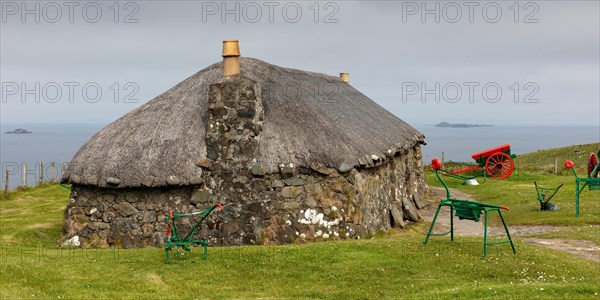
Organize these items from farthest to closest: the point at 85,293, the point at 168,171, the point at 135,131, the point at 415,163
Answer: the point at 415,163
the point at 135,131
the point at 168,171
the point at 85,293

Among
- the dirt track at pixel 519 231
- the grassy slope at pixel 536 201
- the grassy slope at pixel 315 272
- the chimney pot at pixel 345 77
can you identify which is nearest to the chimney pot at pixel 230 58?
the grassy slope at pixel 315 272

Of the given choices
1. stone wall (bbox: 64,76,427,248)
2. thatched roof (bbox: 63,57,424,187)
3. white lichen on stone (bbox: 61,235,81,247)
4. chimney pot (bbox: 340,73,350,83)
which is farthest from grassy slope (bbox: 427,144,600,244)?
white lichen on stone (bbox: 61,235,81,247)

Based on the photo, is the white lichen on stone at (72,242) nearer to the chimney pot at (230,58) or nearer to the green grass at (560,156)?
the chimney pot at (230,58)

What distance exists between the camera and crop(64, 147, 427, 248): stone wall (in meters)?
16.6

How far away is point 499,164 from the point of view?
107ft

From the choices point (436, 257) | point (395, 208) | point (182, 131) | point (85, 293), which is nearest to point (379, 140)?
point (395, 208)

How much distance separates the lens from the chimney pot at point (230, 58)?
17.5 meters

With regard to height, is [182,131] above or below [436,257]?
Result: above

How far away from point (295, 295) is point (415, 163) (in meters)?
18.6

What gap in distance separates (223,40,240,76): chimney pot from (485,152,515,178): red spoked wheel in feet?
57.1

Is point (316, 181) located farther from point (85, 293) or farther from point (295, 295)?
point (85, 293)

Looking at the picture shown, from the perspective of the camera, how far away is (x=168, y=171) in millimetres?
16578

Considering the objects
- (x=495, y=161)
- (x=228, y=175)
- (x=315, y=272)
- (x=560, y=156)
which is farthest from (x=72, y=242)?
(x=560, y=156)

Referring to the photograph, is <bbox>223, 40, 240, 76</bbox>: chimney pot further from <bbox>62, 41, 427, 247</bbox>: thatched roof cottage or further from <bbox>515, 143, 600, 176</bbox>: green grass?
<bbox>515, 143, 600, 176</bbox>: green grass
